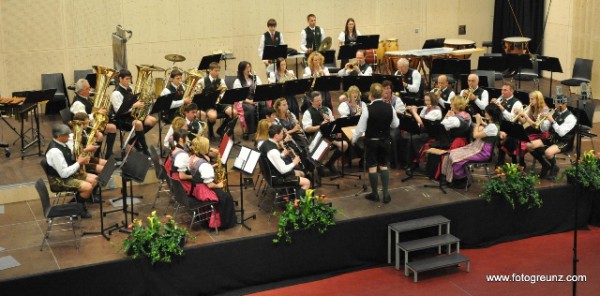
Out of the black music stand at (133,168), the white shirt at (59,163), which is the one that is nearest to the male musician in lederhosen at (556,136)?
the black music stand at (133,168)

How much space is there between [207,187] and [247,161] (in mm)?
572

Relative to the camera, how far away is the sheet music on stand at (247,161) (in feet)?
33.2

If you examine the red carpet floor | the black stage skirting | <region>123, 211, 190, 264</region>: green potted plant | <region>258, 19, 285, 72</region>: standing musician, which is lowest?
the red carpet floor

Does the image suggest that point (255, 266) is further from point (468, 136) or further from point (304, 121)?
point (468, 136)

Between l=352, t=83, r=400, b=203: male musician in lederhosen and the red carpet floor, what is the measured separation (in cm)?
122

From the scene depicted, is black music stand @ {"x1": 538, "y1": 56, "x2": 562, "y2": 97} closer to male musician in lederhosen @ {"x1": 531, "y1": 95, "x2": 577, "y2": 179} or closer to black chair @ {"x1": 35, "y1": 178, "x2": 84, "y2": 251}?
male musician in lederhosen @ {"x1": 531, "y1": 95, "x2": 577, "y2": 179}

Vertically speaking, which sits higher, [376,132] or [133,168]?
[376,132]

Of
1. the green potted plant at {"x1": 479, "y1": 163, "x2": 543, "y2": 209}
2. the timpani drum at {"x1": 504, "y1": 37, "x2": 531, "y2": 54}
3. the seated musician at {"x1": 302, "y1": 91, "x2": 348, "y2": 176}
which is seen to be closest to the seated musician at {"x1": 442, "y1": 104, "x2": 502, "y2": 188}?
the green potted plant at {"x1": 479, "y1": 163, "x2": 543, "y2": 209}

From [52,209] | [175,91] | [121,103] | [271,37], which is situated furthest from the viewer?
[271,37]

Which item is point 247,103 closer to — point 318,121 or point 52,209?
point 318,121

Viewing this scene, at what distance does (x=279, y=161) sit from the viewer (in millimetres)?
10602

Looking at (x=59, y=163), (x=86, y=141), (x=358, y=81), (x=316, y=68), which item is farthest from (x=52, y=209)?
(x=316, y=68)

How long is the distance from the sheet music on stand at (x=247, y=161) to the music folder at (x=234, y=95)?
2131 millimetres

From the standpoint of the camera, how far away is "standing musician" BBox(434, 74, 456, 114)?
1295cm
